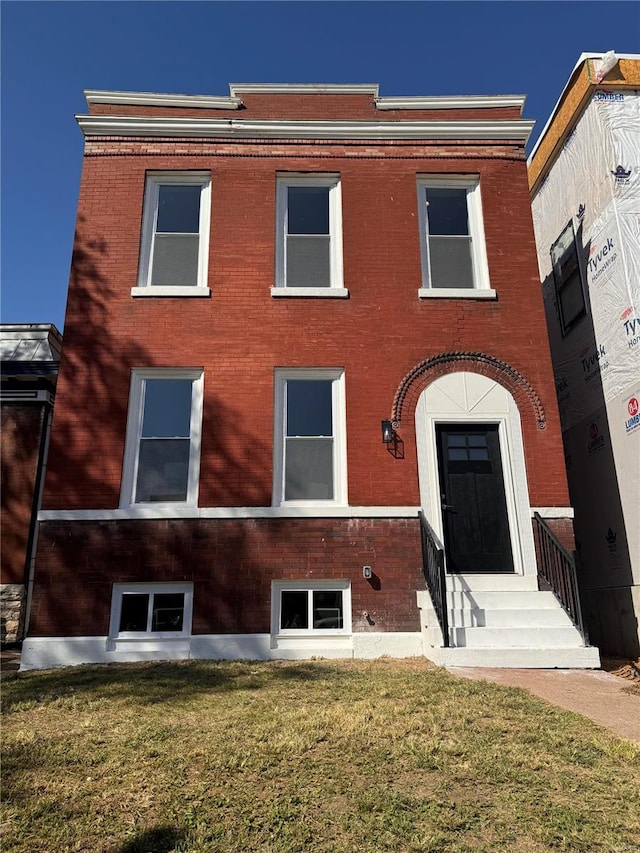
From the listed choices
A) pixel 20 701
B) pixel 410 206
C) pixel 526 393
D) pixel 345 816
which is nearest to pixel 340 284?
pixel 410 206

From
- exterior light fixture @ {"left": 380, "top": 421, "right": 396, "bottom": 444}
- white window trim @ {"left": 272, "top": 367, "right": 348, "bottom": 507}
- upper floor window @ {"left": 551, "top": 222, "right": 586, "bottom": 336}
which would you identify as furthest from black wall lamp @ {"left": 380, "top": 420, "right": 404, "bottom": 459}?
upper floor window @ {"left": 551, "top": 222, "right": 586, "bottom": 336}

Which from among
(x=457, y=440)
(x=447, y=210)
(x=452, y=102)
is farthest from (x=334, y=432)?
(x=452, y=102)

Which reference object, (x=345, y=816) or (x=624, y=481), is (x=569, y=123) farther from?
(x=345, y=816)

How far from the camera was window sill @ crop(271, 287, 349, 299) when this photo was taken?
8.50 metres

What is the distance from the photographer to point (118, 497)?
7641 mm

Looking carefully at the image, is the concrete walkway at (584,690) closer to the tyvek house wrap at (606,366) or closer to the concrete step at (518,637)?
the concrete step at (518,637)

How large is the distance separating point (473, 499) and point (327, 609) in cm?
239

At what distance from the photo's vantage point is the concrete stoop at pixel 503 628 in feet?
20.0

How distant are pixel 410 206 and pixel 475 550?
16.9 feet

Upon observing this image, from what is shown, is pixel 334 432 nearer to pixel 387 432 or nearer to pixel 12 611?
pixel 387 432

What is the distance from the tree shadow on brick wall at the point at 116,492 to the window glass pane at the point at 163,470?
288mm

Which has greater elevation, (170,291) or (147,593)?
(170,291)

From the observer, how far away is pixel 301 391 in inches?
326

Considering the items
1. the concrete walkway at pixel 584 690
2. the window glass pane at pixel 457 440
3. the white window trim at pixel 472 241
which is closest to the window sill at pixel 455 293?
the white window trim at pixel 472 241
